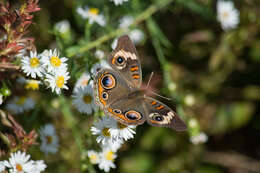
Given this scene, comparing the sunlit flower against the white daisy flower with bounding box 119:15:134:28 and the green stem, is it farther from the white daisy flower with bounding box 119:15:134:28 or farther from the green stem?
the white daisy flower with bounding box 119:15:134:28

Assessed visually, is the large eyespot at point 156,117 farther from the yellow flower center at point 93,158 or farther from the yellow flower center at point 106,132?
the yellow flower center at point 93,158

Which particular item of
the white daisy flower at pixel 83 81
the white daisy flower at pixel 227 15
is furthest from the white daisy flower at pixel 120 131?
the white daisy flower at pixel 227 15

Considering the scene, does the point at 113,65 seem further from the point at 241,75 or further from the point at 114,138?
the point at 241,75

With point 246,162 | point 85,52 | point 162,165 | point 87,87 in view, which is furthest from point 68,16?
point 246,162

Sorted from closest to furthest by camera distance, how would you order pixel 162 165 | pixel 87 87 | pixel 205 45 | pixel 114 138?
pixel 114 138, pixel 87 87, pixel 162 165, pixel 205 45

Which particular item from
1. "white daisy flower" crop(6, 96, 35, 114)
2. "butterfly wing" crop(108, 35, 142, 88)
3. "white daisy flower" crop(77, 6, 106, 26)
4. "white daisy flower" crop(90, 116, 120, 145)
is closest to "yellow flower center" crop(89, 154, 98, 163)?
"white daisy flower" crop(90, 116, 120, 145)

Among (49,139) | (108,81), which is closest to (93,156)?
(49,139)
